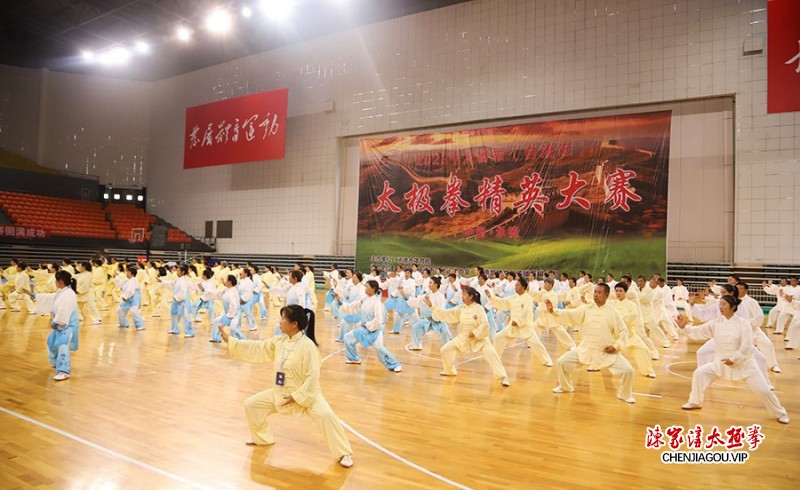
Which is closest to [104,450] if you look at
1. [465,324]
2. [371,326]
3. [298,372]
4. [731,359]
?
[298,372]

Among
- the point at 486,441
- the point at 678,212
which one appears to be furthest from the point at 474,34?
the point at 486,441

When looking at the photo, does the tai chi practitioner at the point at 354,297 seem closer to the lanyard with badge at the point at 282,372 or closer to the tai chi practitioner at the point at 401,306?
the tai chi practitioner at the point at 401,306

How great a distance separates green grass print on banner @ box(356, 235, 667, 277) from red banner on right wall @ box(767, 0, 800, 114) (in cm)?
486

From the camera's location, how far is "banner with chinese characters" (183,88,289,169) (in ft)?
72.4

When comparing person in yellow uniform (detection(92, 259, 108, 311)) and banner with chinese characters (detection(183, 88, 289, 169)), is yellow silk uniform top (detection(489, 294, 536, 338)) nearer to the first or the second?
person in yellow uniform (detection(92, 259, 108, 311))

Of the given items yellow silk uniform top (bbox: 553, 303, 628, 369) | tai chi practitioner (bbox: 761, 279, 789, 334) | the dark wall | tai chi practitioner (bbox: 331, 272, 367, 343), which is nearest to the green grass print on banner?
tai chi practitioner (bbox: 761, 279, 789, 334)

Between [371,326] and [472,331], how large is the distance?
1.50 metres

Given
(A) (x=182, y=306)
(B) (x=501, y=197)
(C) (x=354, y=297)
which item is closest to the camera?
(C) (x=354, y=297)

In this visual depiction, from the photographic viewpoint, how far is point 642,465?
4285 mm

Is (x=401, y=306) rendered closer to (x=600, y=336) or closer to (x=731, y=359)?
(x=600, y=336)

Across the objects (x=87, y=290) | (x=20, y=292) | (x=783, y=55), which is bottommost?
(x=20, y=292)

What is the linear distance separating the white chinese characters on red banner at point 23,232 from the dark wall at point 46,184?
3953mm

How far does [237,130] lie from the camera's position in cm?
2327

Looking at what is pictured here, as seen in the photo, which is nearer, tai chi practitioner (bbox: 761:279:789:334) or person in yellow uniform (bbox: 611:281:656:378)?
person in yellow uniform (bbox: 611:281:656:378)
